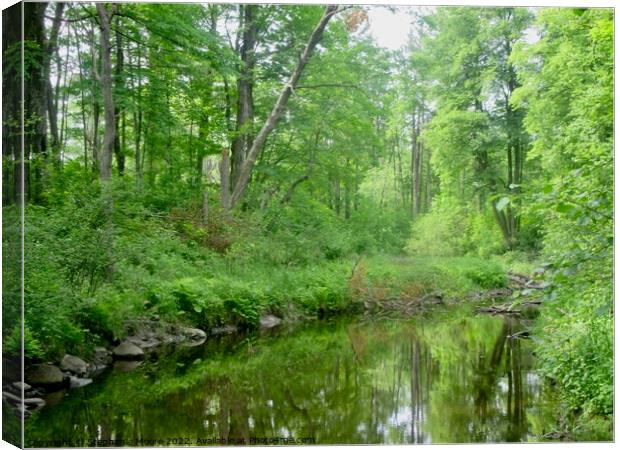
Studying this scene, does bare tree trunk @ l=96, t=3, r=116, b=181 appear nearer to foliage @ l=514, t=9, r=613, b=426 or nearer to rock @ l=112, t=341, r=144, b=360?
rock @ l=112, t=341, r=144, b=360

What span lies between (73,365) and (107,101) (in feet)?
7.65

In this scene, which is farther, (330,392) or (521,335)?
(521,335)

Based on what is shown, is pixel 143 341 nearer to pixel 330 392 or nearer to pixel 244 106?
pixel 330 392

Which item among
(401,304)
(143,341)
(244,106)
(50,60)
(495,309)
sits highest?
(50,60)

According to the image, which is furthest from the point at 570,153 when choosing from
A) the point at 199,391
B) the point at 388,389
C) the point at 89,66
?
the point at 89,66

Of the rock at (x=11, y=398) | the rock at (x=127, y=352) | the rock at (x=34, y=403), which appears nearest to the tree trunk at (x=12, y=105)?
the rock at (x=11, y=398)

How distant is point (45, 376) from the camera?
540 centimetres

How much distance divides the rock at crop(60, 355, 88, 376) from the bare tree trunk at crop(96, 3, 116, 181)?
1648 millimetres

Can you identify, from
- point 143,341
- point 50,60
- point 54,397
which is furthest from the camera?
point 143,341

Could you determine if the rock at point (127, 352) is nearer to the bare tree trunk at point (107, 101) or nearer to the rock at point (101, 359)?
the rock at point (101, 359)

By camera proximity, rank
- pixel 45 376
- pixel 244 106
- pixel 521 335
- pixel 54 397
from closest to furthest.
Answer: pixel 54 397 < pixel 45 376 < pixel 244 106 < pixel 521 335

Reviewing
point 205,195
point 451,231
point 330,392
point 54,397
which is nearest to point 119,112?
point 205,195

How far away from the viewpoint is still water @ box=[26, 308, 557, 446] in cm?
469

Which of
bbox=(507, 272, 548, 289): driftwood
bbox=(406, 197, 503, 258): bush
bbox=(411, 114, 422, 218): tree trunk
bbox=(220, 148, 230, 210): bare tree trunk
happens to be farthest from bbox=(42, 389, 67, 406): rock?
bbox=(507, 272, 548, 289): driftwood
